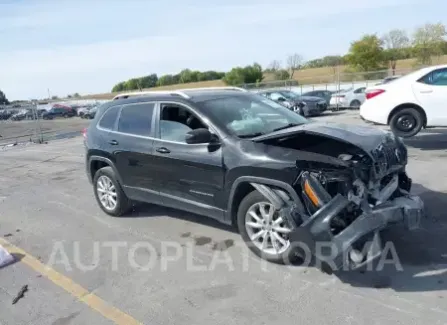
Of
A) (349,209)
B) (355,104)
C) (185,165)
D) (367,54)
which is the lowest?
(355,104)

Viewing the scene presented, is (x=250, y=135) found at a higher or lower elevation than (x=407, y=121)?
higher

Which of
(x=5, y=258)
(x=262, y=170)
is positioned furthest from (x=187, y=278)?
(x=5, y=258)

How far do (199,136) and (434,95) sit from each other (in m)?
6.48

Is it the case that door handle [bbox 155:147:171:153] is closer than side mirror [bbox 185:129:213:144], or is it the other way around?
side mirror [bbox 185:129:213:144]

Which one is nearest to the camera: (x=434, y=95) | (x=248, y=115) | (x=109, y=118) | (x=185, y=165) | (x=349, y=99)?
(x=185, y=165)

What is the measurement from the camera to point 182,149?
475 centimetres

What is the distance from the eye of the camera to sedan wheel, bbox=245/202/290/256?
4027mm

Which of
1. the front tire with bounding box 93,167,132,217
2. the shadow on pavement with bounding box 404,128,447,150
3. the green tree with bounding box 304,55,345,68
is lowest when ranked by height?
the shadow on pavement with bounding box 404,128,447,150

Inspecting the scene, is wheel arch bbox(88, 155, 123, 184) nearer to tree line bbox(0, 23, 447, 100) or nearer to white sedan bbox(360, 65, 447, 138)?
white sedan bbox(360, 65, 447, 138)

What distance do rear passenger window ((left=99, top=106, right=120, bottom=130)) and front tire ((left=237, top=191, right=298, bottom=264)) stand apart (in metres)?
2.60

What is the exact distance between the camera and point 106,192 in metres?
6.08

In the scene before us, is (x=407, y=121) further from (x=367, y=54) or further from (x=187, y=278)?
(x=367, y=54)

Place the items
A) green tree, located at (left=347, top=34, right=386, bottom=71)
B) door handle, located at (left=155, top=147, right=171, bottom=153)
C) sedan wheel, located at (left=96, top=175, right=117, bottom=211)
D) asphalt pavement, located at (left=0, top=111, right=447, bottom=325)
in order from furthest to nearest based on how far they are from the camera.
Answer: green tree, located at (left=347, top=34, right=386, bottom=71) → sedan wheel, located at (left=96, top=175, right=117, bottom=211) → door handle, located at (left=155, top=147, right=171, bottom=153) → asphalt pavement, located at (left=0, top=111, right=447, bottom=325)

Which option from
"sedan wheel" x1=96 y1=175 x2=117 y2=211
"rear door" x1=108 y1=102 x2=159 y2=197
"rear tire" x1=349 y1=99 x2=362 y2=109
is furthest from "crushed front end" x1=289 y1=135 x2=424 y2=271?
"rear tire" x1=349 y1=99 x2=362 y2=109
